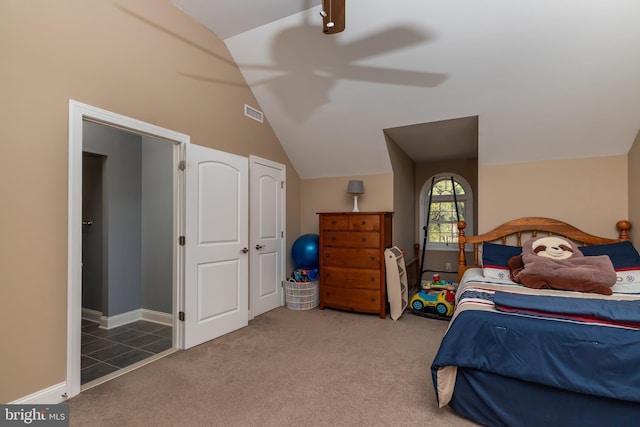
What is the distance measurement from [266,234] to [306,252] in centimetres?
61

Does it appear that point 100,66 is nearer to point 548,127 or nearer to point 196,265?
point 196,265

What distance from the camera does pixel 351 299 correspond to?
3.89 meters

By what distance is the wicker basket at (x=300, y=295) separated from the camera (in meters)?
4.12

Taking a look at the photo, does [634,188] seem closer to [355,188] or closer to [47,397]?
[355,188]

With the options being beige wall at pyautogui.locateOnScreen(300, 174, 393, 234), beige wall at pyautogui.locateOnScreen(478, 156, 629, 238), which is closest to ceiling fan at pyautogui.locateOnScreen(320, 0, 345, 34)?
beige wall at pyautogui.locateOnScreen(300, 174, 393, 234)

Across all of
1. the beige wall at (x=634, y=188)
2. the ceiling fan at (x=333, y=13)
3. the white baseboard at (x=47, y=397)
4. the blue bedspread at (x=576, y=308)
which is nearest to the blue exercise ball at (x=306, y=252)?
the blue bedspread at (x=576, y=308)

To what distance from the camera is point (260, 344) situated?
2941mm

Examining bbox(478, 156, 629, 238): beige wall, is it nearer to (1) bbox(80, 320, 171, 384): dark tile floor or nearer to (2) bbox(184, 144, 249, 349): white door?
(2) bbox(184, 144, 249, 349): white door

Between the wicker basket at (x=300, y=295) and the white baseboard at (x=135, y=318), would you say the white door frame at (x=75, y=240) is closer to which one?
the white baseboard at (x=135, y=318)

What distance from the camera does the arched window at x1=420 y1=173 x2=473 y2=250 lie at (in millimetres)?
5180

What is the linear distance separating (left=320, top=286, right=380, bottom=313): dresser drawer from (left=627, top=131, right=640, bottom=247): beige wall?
2646 mm

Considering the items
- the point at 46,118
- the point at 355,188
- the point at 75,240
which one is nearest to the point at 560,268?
the point at 355,188

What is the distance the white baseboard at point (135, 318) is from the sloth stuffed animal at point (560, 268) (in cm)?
380

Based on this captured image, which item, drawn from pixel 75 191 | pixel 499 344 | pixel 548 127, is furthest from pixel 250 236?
pixel 548 127
